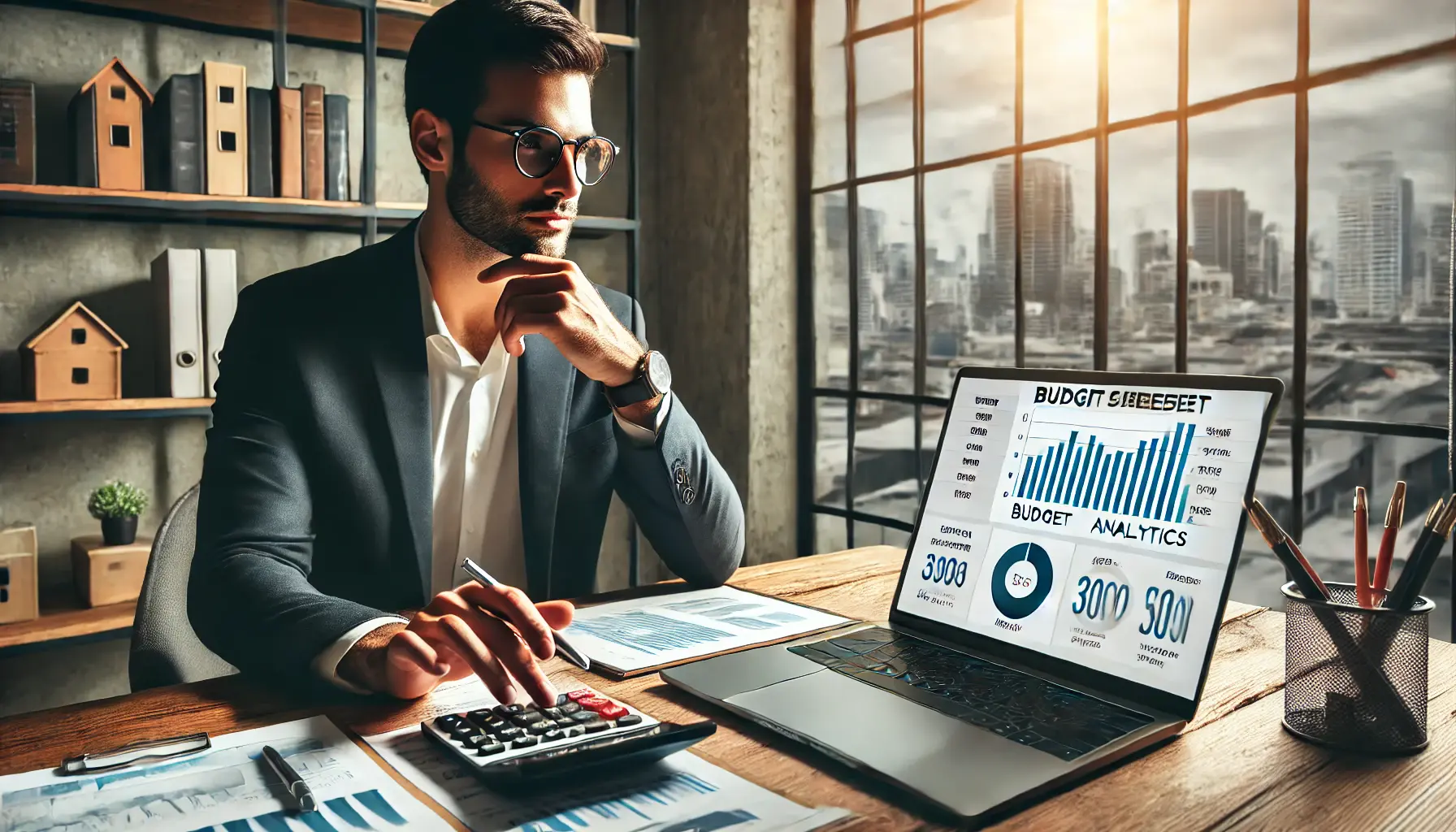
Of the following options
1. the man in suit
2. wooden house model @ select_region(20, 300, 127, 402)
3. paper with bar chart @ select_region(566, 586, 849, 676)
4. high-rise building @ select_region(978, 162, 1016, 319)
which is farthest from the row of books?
paper with bar chart @ select_region(566, 586, 849, 676)

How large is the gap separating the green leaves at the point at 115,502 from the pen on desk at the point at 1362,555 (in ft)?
Result: 8.48

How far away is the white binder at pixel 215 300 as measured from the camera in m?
2.39

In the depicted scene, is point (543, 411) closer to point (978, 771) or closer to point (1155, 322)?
point (978, 771)

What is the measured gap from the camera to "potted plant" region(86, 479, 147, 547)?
2.41 m

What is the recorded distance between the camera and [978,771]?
645mm

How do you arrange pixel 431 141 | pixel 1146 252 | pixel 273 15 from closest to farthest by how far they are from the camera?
pixel 431 141
pixel 1146 252
pixel 273 15

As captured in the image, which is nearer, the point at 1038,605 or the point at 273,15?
the point at 1038,605

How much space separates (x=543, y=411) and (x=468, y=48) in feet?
1.73

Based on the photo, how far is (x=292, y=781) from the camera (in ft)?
2.07

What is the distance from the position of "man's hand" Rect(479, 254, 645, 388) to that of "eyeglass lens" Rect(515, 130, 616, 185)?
133 millimetres

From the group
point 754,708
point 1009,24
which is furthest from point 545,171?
point 1009,24

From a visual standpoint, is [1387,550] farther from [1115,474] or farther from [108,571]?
[108,571]

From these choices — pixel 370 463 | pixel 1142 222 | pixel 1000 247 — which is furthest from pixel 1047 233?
pixel 370 463

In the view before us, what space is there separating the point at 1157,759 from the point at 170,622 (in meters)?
1.04
